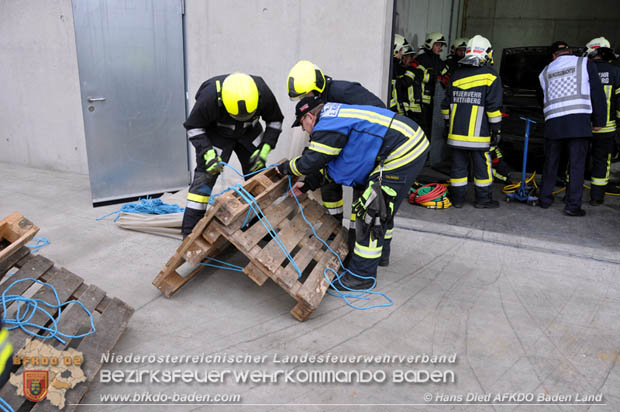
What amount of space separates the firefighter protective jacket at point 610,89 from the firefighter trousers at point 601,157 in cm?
9

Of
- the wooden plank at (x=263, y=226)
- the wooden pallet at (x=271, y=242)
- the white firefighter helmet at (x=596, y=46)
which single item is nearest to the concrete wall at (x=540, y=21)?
the white firefighter helmet at (x=596, y=46)

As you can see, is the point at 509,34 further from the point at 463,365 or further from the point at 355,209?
the point at 463,365

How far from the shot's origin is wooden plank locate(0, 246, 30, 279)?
2.77 meters

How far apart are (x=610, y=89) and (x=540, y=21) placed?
5.66 metres

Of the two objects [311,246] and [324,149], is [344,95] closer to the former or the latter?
[324,149]

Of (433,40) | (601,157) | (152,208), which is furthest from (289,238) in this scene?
(433,40)

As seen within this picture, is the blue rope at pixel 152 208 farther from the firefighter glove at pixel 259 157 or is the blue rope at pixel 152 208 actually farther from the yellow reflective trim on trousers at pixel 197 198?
the firefighter glove at pixel 259 157

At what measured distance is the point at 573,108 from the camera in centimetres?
525

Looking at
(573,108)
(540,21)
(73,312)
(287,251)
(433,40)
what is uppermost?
(540,21)

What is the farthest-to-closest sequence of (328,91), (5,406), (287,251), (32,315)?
(328,91) < (287,251) < (32,315) < (5,406)

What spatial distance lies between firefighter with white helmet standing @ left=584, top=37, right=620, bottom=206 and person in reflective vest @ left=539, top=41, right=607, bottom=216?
298 millimetres

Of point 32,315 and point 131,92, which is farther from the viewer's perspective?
point 131,92

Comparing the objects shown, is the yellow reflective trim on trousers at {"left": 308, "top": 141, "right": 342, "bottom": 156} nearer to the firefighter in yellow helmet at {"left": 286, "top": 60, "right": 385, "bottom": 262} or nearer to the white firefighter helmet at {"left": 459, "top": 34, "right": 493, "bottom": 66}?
the firefighter in yellow helmet at {"left": 286, "top": 60, "right": 385, "bottom": 262}

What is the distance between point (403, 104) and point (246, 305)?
Answer: 471cm
